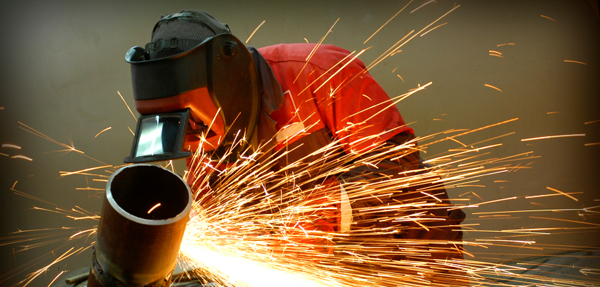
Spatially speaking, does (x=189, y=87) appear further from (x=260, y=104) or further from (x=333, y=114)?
(x=333, y=114)

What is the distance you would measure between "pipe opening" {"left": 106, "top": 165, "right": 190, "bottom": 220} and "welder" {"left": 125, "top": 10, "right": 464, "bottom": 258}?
0.62 feet

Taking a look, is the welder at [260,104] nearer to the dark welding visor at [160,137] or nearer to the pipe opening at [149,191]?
the dark welding visor at [160,137]

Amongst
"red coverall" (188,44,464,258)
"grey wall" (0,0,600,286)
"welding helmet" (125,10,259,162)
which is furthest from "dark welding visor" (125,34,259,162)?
"grey wall" (0,0,600,286)

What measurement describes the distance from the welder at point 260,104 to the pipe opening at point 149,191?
7.5 inches

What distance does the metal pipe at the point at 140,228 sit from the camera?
739 millimetres

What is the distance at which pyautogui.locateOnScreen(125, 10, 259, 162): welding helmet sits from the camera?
1.18 metres

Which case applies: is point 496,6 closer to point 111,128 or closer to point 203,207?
point 203,207

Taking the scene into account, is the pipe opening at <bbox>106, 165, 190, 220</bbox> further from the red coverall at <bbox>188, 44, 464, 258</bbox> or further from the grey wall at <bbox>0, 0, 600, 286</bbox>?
the grey wall at <bbox>0, 0, 600, 286</bbox>

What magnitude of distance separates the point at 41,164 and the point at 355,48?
2.18 metres

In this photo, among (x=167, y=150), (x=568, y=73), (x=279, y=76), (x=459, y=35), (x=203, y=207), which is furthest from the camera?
(x=568, y=73)

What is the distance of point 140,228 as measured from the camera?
0.73 m

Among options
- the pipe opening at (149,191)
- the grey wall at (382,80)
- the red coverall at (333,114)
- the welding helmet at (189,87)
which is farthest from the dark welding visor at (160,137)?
the grey wall at (382,80)

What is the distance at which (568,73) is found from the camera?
110 inches

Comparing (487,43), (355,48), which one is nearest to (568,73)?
(487,43)
